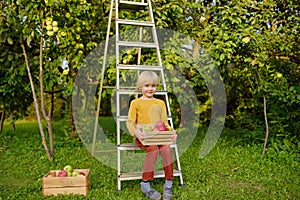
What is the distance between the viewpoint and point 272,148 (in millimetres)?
4406

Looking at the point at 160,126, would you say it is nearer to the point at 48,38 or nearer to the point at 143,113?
the point at 143,113

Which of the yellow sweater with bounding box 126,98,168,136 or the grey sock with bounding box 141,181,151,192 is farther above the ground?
the yellow sweater with bounding box 126,98,168,136

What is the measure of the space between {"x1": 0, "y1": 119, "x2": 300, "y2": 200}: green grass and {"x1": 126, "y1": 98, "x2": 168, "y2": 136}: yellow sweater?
0.57 meters

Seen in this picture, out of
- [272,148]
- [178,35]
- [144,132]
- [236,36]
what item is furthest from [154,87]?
[272,148]

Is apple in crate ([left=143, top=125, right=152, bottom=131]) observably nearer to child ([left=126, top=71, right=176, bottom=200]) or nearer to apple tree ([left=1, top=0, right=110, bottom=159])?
child ([left=126, top=71, right=176, bottom=200])

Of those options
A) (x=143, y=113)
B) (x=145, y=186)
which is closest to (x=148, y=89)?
(x=143, y=113)

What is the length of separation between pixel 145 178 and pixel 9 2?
2.93m

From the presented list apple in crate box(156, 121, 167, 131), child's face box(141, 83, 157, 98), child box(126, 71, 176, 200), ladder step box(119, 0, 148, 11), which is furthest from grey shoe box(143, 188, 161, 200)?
ladder step box(119, 0, 148, 11)

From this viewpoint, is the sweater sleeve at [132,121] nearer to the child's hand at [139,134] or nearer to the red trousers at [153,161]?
the child's hand at [139,134]

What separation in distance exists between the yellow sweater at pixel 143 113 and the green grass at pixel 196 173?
1.88 ft

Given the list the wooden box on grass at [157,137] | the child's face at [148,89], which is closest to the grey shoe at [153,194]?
the wooden box on grass at [157,137]

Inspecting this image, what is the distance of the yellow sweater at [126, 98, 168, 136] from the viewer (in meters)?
3.09

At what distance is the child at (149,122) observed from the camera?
2922mm

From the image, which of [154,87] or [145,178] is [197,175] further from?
[154,87]
